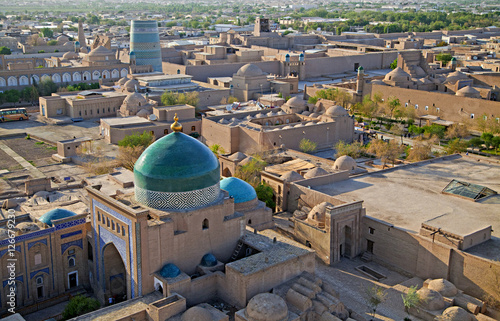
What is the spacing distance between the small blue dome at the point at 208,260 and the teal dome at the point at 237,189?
3.04 meters

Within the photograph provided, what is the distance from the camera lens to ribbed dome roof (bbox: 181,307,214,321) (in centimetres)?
1251

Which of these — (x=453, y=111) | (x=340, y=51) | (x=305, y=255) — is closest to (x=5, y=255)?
(x=305, y=255)

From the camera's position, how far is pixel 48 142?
29.8 metres

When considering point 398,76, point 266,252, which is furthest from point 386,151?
point 398,76

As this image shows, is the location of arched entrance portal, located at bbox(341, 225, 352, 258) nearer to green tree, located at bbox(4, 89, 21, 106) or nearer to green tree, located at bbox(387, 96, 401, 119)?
green tree, located at bbox(387, 96, 401, 119)

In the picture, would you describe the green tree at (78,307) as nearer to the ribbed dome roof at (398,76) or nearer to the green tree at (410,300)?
the green tree at (410,300)

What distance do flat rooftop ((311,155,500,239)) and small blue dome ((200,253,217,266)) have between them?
19.5ft

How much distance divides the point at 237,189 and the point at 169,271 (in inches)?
177

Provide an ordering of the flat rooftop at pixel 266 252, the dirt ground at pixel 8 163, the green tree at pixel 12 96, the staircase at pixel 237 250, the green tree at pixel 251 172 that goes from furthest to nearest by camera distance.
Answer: the green tree at pixel 12 96
the dirt ground at pixel 8 163
the green tree at pixel 251 172
the staircase at pixel 237 250
the flat rooftop at pixel 266 252

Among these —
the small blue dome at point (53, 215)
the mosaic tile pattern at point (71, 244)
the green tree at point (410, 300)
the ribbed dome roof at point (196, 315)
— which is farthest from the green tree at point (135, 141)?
the green tree at point (410, 300)

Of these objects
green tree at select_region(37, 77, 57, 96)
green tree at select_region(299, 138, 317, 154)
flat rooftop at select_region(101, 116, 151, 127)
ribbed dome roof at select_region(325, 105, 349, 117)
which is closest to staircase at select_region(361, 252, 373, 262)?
green tree at select_region(299, 138, 317, 154)

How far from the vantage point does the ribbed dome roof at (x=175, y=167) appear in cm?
1389

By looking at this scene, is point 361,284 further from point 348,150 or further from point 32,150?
point 32,150

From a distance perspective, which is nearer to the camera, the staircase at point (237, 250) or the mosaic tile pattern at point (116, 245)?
the mosaic tile pattern at point (116, 245)
